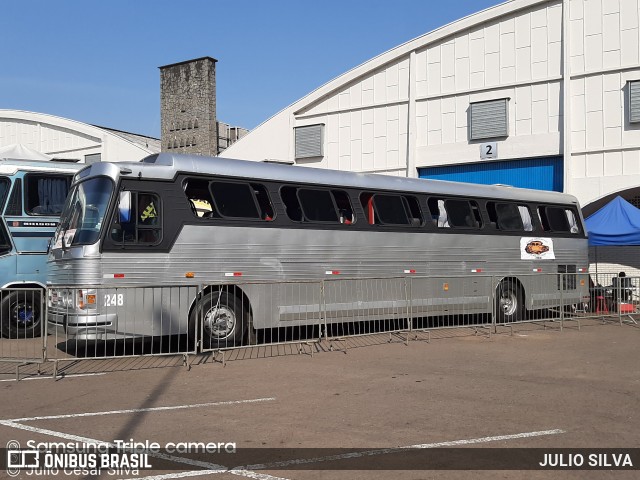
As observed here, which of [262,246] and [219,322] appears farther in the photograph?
[262,246]

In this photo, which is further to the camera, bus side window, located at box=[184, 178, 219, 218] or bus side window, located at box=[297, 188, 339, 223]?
bus side window, located at box=[297, 188, 339, 223]

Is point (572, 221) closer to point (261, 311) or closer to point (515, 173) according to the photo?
point (515, 173)

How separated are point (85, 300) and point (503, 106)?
55.1 feet

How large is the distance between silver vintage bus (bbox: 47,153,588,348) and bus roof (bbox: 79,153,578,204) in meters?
0.03

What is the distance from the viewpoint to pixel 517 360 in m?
10.4

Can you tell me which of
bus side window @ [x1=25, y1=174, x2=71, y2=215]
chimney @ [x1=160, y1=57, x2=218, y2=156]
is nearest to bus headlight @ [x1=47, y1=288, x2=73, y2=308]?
bus side window @ [x1=25, y1=174, x2=71, y2=215]

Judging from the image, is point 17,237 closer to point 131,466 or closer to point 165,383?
point 165,383

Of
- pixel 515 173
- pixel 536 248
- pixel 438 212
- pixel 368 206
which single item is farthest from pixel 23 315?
pixel 515 173

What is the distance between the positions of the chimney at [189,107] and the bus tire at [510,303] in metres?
19.6

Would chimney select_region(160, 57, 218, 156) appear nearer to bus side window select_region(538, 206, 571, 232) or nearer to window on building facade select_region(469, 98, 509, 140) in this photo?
window on building facade select_region(469, 98, 509, 140)

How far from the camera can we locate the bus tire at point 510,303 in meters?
15.4

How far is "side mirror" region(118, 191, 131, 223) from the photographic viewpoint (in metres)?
10.5

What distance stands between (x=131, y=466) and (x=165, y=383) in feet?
11.6

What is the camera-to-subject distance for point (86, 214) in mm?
10758
